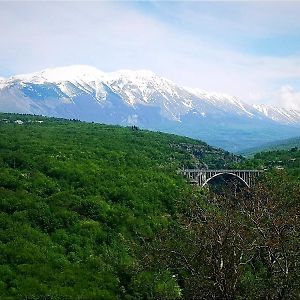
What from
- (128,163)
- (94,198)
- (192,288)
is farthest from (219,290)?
(128,163)

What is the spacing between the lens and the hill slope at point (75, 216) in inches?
1202

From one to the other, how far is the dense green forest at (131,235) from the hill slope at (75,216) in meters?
0.11

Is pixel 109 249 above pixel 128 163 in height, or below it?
below

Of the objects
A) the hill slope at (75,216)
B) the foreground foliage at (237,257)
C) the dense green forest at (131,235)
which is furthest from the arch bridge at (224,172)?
the foreground foliage at (237,257)

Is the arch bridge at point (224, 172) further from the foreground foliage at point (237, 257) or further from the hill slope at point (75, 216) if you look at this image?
the foreground foliage at point (237, 257)

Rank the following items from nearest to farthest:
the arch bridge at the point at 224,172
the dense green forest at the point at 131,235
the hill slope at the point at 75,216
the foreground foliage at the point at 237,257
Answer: the foreground foliage at the point at 237,257 < the dense green forest at the point at 131,235 < the hill slope at the point at 75,216 < the arch bridge at the point at 224,172

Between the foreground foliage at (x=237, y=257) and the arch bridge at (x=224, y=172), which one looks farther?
the arch bridge at (x=224, y=172)

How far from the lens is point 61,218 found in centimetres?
4062

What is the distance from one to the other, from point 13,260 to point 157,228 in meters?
16.5

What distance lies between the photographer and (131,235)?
1667 inches

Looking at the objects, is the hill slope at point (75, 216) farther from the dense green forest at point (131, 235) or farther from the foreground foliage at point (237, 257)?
the foreground foliage at point (237, 257)

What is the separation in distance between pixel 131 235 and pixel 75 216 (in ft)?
16.8

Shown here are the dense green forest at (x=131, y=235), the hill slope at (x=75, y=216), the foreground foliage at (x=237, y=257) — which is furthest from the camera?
the hill slope at (x=75, y=216)

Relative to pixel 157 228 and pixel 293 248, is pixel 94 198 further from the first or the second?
pixel 293 248
